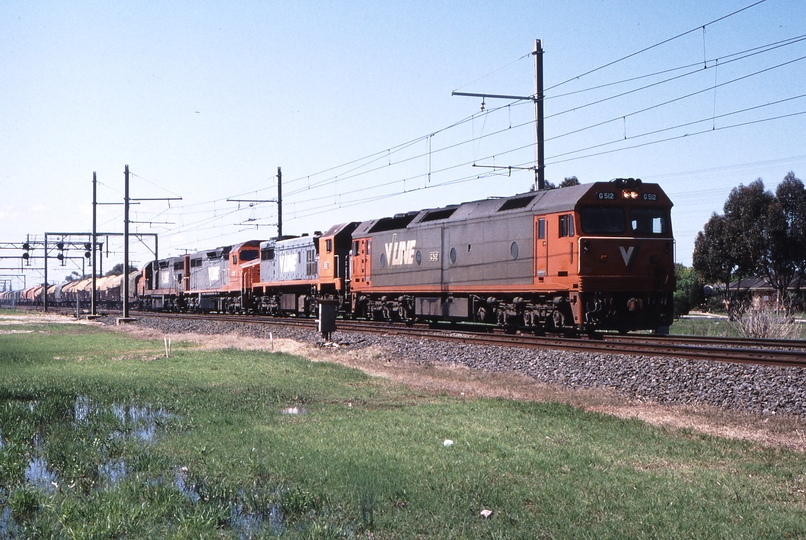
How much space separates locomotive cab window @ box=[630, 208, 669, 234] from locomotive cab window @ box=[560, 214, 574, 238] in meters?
1.68

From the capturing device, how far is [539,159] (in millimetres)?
23484

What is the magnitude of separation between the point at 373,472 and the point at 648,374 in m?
7.99

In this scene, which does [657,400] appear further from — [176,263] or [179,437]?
[176,263]

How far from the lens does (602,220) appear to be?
20484 mm

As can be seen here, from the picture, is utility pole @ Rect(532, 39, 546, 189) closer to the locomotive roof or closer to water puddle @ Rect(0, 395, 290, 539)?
the locomotive roof

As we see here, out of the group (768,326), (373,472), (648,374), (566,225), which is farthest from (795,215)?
(373,472)

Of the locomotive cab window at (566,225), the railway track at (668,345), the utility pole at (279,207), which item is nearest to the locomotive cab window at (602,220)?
the locomotive cab window at (566,225)

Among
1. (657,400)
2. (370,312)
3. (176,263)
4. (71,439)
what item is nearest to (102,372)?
(71,439)

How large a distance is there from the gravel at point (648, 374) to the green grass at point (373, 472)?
2472mm

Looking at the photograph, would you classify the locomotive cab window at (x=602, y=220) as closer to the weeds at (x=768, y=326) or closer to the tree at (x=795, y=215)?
the weeds at (x=768, y=326)

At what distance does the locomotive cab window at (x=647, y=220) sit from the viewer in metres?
20.8

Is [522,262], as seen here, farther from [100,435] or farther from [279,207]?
[279,207]

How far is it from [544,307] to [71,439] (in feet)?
48.1

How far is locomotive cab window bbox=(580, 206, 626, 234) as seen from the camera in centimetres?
2033
